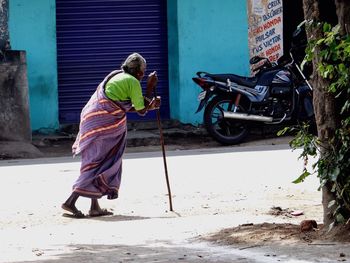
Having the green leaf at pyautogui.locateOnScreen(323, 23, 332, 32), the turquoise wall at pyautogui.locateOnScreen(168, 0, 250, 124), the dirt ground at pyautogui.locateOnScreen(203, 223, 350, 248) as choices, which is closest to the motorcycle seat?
the turquoise wall at pyautogui.locateOnScreen(168, 0, 250, 124)

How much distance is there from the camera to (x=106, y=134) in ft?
30.8

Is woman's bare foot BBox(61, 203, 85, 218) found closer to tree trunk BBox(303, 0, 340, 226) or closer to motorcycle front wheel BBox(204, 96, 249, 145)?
tree trunk BBox(303, 0, 340, 226)

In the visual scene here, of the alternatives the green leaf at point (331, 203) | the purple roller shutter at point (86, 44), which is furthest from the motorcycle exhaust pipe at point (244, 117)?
the green leaf at point (331, 203)

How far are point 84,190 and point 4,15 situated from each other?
273 inches

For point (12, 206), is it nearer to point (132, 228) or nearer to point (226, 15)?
point (132, 228)

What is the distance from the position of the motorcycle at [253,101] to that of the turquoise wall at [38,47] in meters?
2.96

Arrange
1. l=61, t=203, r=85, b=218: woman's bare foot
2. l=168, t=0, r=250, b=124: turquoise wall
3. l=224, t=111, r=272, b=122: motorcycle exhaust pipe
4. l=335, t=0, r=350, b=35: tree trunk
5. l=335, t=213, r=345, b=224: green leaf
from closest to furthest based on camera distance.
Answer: l=335, t=0, r=350, b=35: tree trunk → l=335, t=213, r=345, b=224: green leaf → l=61, t=203, r=85, b=218: woman's bare foot → l=224, t=111, r=272, b=122: motorcycle exhaust pipe → l=168, t=0, r=250, b=124: turquoise wall

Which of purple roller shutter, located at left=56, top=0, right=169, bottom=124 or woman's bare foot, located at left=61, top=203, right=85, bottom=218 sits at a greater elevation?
purple roller shutter, located at left=56, top=0, right=169, bottom=124

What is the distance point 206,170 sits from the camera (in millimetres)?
12156

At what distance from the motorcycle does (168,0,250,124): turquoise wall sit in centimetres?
197

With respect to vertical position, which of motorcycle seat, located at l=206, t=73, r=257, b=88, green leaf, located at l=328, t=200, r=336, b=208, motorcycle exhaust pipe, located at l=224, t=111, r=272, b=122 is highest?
motorcycle seat, located at l=206, t=73, r=257, b=88

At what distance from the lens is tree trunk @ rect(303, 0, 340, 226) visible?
7082 millimetres

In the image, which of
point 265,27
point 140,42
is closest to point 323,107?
point 265,27

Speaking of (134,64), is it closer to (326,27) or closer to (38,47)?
(326,27)
